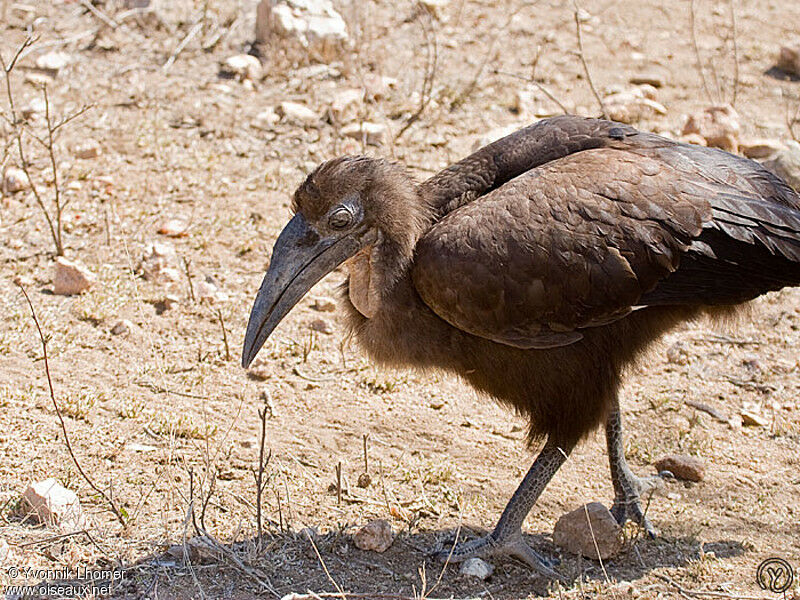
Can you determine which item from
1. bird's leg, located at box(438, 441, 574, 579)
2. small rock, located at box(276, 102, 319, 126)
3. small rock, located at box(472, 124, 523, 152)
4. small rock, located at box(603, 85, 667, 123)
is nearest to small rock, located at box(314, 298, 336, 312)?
small rock, located at box(472, 124, 523, 152)

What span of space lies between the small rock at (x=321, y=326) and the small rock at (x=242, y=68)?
2625 mm

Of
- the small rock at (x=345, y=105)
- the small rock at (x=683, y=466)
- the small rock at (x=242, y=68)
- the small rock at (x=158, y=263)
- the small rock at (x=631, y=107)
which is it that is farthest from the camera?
the small rock at (x=242, y=68)

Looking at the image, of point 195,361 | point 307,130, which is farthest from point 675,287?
point 307,130

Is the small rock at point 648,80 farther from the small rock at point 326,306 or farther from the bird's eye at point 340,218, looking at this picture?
the bird's eye at point 340,218

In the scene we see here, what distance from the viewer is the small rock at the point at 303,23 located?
6742 millimetres

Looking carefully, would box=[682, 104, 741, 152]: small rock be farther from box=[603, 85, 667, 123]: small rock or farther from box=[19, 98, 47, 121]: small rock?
box=[19, 98, 47, 121]: small rock

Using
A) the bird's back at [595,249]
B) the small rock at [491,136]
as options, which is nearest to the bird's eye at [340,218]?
the bird's back at [595,249]

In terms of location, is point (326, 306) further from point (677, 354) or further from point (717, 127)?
point (717, 127)

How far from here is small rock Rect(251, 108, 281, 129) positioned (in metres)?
6.21

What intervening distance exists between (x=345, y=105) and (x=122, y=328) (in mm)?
2349

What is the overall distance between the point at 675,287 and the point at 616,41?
4.74 metres

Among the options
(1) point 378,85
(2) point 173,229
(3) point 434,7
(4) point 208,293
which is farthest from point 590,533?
(3) point 434,7

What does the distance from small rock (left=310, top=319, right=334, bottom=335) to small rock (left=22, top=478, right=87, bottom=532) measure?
1599mm

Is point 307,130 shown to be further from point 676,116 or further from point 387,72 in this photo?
point 676,116
